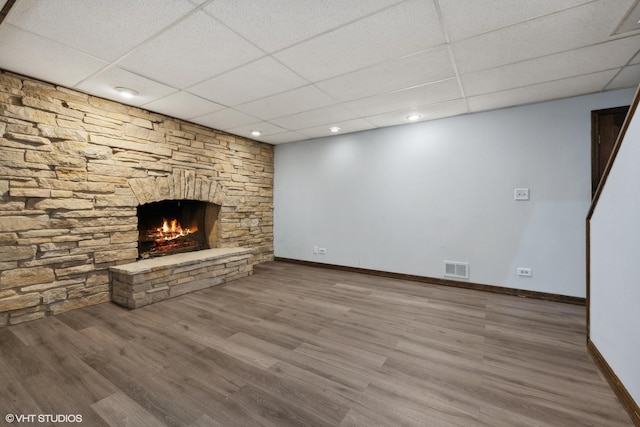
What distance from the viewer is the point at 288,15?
1.63 metres

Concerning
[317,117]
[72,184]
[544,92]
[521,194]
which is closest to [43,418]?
[72,184]

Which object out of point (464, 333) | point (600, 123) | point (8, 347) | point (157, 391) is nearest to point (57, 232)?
point (8, 347)

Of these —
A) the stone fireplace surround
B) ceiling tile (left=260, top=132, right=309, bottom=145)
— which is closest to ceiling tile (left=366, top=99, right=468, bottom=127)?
ceiling tile (left=260, top=132, right=309, bottom=145)

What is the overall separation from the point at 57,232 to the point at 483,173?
15.9ft

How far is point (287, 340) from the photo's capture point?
7.18ft

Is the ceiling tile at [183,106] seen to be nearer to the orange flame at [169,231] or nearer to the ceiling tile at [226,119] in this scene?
the ceiling tile at [226,119]

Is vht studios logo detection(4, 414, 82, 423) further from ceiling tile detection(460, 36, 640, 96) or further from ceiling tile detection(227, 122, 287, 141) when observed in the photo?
ceiling tile detection(460, 36, 640, 96)

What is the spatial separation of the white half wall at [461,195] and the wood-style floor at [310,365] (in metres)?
0.71

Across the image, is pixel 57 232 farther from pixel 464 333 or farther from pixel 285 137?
pixel 464 333

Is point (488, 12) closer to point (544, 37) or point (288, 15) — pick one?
point (544, 37)

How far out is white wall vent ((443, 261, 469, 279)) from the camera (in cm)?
356

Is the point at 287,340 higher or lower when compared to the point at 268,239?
lower

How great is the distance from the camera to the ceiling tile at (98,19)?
1.55 metres

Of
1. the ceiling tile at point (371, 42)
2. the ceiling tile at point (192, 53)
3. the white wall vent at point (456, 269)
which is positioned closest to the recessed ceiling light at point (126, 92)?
the ceiling tile at point (192, 53)
